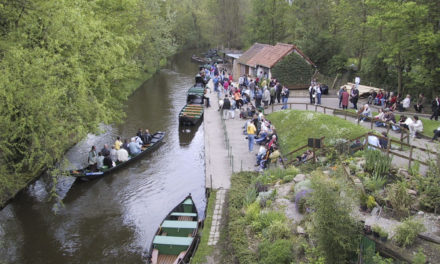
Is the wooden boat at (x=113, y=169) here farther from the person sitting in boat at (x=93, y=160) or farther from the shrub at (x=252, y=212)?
the shrub at (x=252, y=212)

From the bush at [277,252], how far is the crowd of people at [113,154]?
11701 millimetres

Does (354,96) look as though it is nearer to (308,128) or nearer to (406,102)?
(406,102)

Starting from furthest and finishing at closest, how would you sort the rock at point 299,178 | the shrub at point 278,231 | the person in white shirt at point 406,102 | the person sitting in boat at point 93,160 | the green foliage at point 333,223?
the person in white shirt at point 406,102 → the person sitting in boat at point 93,160 → the rock at point 299,178 → the shrub at point 278,231 → the green foliage at point 333,223

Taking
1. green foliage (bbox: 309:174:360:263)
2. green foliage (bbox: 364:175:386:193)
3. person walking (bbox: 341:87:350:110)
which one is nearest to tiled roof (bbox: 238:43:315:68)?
person walking (bbox: 341:87:350:110)

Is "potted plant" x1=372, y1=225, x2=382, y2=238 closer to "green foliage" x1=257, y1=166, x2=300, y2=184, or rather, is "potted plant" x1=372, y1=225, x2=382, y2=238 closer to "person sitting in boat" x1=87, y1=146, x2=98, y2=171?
"green foliage" x1=257, y1=166, x2=300, y2=184

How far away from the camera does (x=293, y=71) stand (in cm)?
3569

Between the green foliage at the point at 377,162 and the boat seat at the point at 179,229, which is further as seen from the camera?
the boat seat at the point at 179,229

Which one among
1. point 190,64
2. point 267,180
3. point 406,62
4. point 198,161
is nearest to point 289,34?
point 190,64

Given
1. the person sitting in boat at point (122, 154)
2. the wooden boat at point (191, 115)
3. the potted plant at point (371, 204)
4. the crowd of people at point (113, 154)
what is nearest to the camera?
the potted plant at point (371, 204)

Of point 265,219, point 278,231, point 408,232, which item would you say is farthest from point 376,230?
point 265,219

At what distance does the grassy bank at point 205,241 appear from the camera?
40.2 feet

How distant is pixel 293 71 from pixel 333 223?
28.3m

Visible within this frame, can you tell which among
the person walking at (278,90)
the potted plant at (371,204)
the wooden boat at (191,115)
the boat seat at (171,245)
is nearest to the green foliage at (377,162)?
the potted plant at (371,204)

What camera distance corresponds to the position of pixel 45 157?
1402 cm
